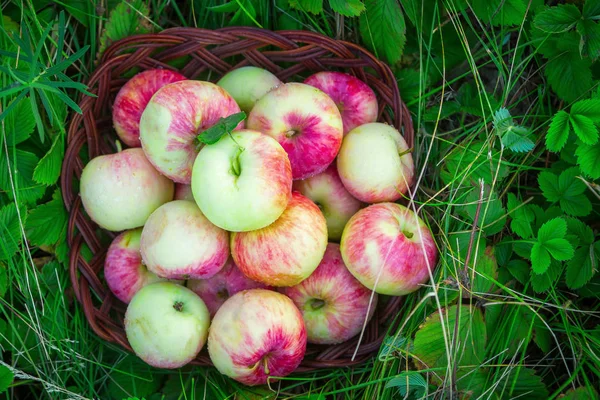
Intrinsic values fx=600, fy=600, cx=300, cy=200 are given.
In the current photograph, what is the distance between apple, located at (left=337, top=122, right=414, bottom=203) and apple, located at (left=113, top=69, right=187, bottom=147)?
1.94 feet

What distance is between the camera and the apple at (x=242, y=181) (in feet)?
5.14

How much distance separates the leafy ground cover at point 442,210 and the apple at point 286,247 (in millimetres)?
322

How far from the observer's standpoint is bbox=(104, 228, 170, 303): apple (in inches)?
72.4

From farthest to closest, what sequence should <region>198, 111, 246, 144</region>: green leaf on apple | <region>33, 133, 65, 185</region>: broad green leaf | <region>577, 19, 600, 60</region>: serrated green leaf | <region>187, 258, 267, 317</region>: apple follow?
<region>187, 258, 267, 317</region>: apple < <region>33, 133, 65, 185</region>: broad green leaf < <region>577, 19, 600, 60</region>: serrated green leaf < <region>198, 111, 246, 144</region>: green leaf on apple

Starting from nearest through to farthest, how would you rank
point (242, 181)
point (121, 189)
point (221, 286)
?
point (242, 181)
point (121, 189)
point (221, 286)

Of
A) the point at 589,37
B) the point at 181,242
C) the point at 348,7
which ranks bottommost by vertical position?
the point at 181,242

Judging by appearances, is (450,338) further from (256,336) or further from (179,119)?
(179,119)

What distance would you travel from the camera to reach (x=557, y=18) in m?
1.74

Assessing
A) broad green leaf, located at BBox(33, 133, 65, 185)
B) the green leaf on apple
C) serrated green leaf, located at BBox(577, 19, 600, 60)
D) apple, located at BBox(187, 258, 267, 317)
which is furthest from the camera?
apple, located at BBox(187, 258, 267, 317)

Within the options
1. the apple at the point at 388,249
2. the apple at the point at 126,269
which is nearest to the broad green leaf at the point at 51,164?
the apple at the point at 126,269

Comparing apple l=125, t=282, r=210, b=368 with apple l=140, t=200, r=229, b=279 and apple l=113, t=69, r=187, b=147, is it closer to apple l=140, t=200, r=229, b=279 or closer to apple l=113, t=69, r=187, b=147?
apple l=140, t=200, r=229, b=279

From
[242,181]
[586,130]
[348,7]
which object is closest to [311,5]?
[348,7]

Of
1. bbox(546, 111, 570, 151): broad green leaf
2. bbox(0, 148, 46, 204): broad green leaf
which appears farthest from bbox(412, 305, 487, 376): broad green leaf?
bbox(0, 148, 46, 204): broad green leaf

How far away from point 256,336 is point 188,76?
3.01 feet
